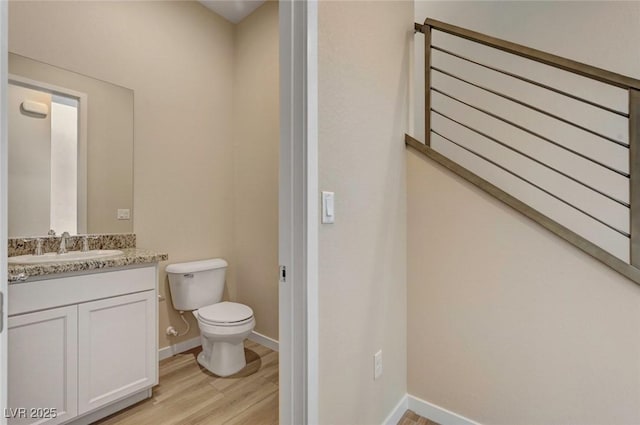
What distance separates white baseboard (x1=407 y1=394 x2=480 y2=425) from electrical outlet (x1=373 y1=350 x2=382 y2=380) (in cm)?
43

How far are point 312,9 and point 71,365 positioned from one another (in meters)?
1.89

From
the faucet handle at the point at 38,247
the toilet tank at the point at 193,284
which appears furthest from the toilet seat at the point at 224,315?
the faucet handle at the point at 38,247

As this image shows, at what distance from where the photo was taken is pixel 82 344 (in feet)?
4.86

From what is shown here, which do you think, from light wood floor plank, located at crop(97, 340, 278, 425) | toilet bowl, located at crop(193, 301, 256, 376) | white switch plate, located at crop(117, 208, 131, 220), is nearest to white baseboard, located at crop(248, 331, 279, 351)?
light wood floor plank, located at crop(97, 340, 278, 425)

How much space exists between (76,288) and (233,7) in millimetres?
2402

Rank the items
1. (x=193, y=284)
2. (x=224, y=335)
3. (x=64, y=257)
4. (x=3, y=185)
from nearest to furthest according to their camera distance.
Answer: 1. (x=3, y=185)
2. (x=64, y=257)
3. (x=224, y=335)
4. (x=193, y=284)

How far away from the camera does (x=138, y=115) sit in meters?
2.16

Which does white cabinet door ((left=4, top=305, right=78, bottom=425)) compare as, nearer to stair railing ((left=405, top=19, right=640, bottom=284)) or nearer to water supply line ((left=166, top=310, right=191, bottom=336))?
water supply line ((left=166, top=310, right=191, bottom=336))

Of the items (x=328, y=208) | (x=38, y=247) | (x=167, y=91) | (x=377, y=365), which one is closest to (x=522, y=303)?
(x=377, y=365)

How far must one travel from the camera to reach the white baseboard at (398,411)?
149cm

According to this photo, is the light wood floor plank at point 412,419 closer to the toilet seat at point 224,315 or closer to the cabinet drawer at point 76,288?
the toilet seat at point 224,315

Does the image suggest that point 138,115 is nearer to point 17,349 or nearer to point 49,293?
point 49,293

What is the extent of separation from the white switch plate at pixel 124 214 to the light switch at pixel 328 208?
170 cm

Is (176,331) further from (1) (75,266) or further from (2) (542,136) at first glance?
(2) (542,136)
